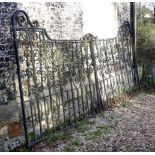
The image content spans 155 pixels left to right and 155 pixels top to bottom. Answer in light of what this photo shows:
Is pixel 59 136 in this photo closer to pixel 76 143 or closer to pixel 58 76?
pixel 76 143

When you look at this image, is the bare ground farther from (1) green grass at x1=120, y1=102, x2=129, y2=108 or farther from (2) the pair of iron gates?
(2) the pair of iron gates

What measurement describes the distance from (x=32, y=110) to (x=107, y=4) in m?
4.02

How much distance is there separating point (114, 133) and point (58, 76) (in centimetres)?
154

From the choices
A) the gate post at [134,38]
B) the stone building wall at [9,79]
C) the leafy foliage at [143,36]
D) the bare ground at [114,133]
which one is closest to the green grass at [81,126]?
the bare ground at [114,133]

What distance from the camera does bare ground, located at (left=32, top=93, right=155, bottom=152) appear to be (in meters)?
5.76

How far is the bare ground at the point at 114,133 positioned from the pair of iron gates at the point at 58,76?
33 centimetres

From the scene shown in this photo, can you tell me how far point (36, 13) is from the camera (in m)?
6.24

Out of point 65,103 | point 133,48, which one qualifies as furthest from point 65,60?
point 133,48

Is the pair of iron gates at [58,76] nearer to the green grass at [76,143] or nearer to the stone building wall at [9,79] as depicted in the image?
the stone building wall at [9,79]

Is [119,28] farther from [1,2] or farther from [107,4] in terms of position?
[1,2]

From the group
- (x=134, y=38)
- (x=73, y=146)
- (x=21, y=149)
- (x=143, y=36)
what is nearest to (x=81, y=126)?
(x=73, y=146)

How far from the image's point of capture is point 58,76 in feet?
22.0

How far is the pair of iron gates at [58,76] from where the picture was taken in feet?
19.3

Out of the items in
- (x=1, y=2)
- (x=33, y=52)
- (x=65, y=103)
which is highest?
(x=1, y=2)
